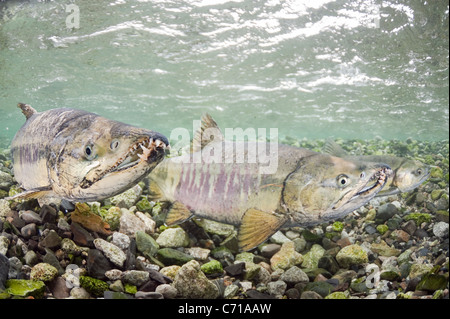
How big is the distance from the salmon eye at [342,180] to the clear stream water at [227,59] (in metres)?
1.59

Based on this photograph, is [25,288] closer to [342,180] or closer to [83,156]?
[83,156]

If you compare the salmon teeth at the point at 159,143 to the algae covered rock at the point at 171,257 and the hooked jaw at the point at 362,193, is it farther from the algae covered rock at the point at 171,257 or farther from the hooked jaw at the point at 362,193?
the hooked jaw at the point at 362,193

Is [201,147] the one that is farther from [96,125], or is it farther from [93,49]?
[93,49]

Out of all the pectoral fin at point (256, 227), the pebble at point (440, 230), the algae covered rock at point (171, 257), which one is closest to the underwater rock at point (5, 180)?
the algae covered rock at point (171, 257)

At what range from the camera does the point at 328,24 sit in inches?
190

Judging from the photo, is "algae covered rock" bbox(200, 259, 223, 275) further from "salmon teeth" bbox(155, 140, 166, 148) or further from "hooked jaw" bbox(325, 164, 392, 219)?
"salmon teeth" bbox(155, 140, 166, 148)

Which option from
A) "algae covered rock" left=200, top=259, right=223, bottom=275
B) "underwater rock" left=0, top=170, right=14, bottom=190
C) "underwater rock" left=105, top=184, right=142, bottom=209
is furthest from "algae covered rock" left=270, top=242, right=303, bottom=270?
"underwater rock" left=0, top=170, right=14, bottom=190

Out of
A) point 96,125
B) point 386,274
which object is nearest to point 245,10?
point 96,125

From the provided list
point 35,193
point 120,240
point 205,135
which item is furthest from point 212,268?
point 35,193

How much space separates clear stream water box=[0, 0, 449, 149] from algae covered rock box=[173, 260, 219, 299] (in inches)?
49.5

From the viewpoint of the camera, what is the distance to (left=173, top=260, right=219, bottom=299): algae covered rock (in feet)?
7.24

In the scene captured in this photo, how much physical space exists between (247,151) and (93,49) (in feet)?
8.63

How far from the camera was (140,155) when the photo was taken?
5.57 feet

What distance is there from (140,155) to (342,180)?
1511 mm
